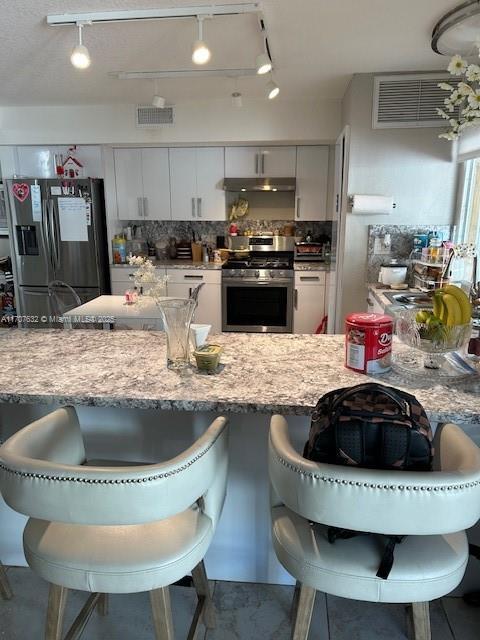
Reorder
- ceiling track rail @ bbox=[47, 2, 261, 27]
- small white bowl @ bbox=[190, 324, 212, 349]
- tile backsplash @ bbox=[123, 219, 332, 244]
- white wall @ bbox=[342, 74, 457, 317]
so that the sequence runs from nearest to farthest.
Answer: small white bowl @ bbox=[190, 324, 212, 349] → ceiling track rail @ bbox=[47, 2, 261, 27] → white wall @ bbox=[342, 74, 457, 317] → tile backsplash @ bbox=[123, 219, 332, 244]

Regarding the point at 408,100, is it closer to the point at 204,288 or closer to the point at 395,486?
the point at 204,288

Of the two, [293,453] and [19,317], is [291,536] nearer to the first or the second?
[293,453]

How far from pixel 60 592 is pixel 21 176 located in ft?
14.7

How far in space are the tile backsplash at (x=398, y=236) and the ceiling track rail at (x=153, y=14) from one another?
6.02 feet

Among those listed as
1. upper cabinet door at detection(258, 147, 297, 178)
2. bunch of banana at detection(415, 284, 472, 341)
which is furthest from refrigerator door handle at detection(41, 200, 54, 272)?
bunch of banana at detection(415, 284, 472, 341)

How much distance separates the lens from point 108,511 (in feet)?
3.08

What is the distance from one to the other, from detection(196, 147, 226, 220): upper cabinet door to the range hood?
16 cm

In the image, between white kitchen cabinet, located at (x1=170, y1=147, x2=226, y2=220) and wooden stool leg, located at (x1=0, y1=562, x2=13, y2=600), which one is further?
white kitchen cabinet, located at (x1=170, y1=147, x2=226, y2=220)

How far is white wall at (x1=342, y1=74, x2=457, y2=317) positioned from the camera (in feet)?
11.0

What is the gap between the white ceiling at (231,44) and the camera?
2.21 metres

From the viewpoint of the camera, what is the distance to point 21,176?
4.72 m

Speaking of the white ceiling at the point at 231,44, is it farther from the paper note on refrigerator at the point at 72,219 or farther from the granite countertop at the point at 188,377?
the granite countertop at the point at 188,377

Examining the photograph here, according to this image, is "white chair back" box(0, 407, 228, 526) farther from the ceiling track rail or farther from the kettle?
the kettle

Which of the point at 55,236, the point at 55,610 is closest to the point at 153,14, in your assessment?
the point at 55,610
